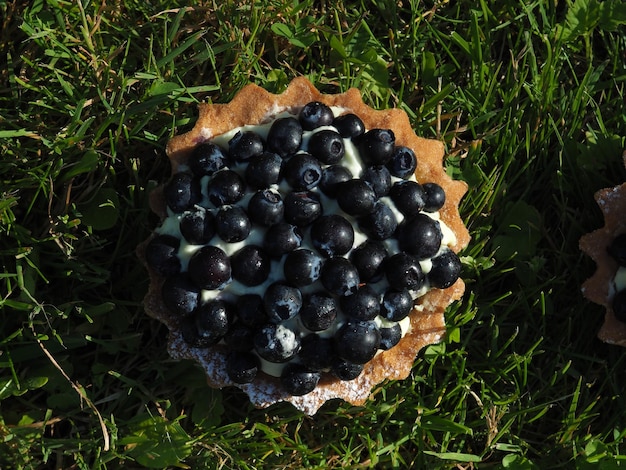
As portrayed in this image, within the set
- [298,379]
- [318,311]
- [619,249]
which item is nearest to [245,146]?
[318,311]

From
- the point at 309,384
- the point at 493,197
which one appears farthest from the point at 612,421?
the point at 309,384

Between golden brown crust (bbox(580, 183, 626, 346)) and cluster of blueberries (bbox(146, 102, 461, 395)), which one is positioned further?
golden brown crust (bbox(580, 183, 626, 346))

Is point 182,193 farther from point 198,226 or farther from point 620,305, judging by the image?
point 620,305

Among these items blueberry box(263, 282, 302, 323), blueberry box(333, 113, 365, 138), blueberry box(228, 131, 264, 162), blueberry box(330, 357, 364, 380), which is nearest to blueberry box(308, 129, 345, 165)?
blueberry box(333, 113, 365, 138)

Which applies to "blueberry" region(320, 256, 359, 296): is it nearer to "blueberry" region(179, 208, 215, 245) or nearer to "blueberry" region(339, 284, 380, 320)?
"blueberry" region(339, 284, 380, 320)

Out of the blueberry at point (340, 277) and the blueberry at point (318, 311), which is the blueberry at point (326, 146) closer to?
the blueberry at point (340, 277)

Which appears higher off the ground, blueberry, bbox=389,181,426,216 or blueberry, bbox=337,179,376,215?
blueberry, bbox=337,179,376,215

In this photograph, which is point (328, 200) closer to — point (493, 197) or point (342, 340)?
point (342, 340)
